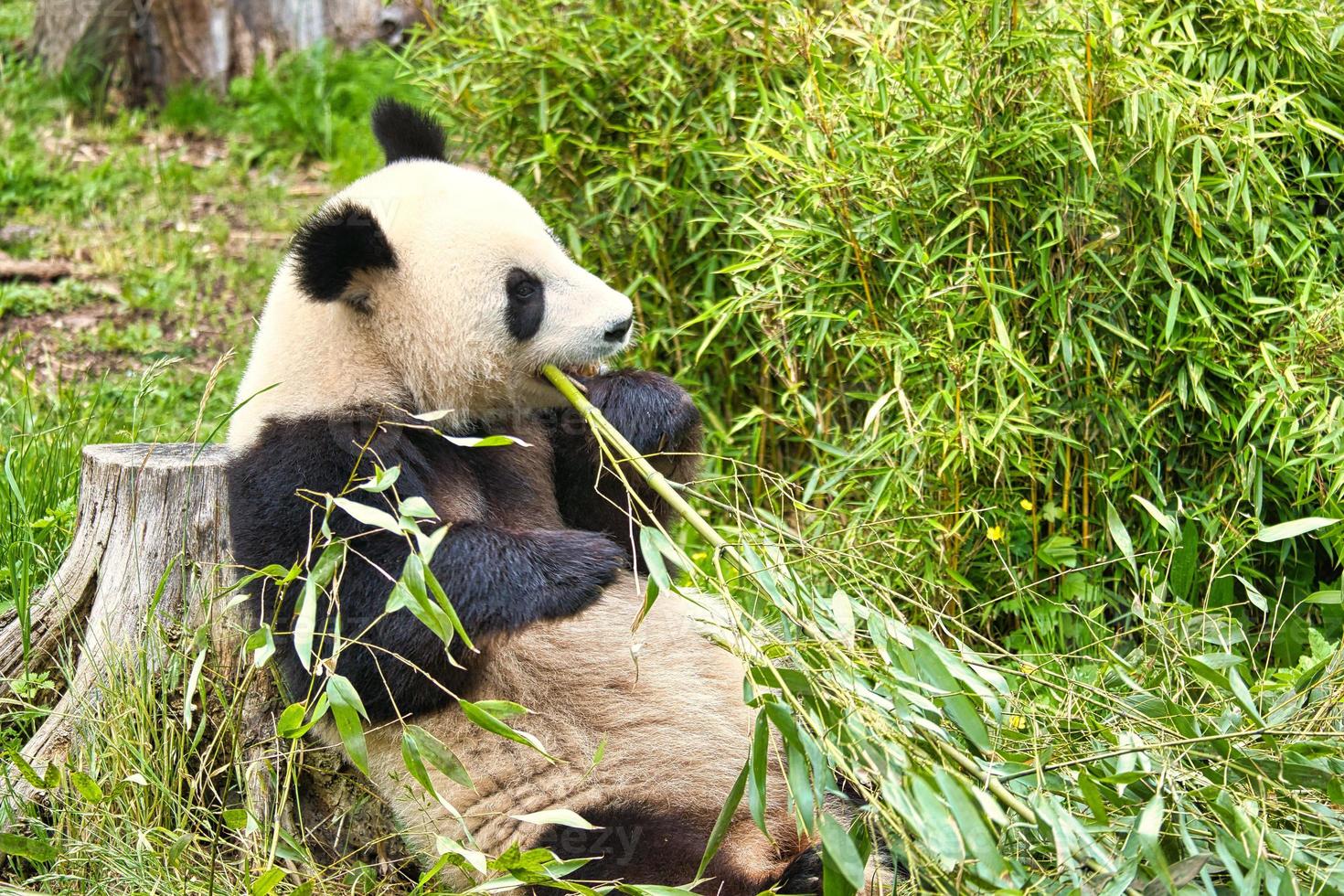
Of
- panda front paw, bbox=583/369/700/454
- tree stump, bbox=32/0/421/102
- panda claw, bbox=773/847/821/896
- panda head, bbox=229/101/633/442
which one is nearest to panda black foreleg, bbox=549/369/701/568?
panda front paw, bbox=583/369/700/454

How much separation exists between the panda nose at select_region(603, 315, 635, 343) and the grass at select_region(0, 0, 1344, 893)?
1.83 feet

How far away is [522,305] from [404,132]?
71cm

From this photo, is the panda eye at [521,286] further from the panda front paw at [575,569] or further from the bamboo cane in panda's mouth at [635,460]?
the panda front paw at [575,569]

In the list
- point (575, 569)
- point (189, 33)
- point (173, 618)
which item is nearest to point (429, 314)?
point (575, 569)

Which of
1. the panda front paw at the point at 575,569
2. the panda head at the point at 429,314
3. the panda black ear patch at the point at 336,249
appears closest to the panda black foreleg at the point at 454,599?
the panda front paw at the point at 575,569

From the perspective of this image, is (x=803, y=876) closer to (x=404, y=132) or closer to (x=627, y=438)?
(x=627, y=438)

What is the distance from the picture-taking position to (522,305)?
312 centimetres

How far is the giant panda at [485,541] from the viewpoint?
2791 mm

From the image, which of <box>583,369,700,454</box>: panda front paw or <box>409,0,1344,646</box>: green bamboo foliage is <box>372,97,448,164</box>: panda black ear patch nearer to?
<box>583,369,700,454</box>: panda front paw

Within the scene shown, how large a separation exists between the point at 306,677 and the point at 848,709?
1.36 m

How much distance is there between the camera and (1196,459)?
12.5ft

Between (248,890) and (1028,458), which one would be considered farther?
(1028,458)

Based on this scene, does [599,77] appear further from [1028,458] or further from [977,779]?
[977,779]

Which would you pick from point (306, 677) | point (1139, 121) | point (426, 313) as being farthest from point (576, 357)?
point (1139, 121)
